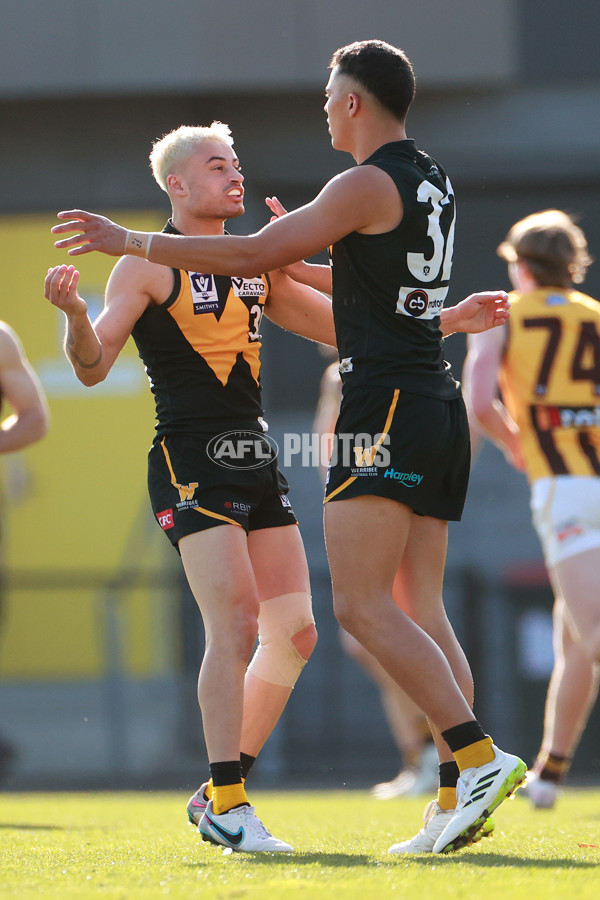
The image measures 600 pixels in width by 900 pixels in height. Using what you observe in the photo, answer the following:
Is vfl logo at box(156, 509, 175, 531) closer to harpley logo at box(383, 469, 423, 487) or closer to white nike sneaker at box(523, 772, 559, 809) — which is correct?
harpley logo at box(383, 469, 423, 487)

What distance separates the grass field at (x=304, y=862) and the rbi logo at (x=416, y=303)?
1561 millimetres

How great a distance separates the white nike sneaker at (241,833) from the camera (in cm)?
396

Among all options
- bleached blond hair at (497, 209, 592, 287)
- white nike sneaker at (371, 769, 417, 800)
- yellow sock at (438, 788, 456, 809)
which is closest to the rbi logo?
yellow sock at (438, 788, 456, 809)

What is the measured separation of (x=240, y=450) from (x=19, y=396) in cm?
232

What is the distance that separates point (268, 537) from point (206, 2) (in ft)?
30.0

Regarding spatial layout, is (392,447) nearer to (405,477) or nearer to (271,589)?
(405,477)

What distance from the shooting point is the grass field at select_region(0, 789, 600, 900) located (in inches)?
121

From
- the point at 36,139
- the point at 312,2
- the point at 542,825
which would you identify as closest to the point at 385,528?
the point at 542,825

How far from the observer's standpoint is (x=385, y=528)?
389 centimetres

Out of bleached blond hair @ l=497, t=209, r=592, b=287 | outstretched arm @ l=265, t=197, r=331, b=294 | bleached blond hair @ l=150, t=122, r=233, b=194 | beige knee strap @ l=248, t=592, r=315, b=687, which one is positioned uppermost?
bleached blond hair @ l=150, t=122, r=233, b=194

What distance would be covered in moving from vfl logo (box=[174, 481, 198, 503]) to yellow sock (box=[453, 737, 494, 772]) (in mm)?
1159

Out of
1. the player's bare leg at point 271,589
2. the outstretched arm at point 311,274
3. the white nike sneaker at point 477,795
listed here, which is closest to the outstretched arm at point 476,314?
the outstretched arm at point 311,274

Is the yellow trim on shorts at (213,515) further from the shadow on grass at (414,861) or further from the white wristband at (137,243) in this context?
the shadow on grass at (414,861)

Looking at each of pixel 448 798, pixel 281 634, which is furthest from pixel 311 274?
pixel 448 798
